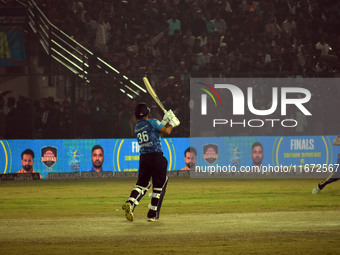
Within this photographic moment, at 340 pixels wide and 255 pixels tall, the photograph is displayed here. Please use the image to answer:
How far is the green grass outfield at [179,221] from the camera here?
11336mm

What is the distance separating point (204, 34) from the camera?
28.6 meters

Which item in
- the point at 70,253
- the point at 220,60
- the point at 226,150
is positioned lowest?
the point at 70,253

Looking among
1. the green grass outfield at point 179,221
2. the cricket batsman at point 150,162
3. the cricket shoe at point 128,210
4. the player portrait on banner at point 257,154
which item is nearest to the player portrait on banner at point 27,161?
the green grass outfield at point 179,221

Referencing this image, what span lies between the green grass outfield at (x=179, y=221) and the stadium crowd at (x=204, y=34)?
600 cm

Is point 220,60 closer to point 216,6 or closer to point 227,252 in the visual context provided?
point 216,6

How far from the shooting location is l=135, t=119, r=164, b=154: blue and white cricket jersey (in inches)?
549

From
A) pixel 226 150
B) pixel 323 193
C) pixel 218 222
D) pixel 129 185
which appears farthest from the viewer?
pixel 226 150

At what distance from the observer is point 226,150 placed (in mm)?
25328

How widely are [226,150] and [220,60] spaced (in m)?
4.27

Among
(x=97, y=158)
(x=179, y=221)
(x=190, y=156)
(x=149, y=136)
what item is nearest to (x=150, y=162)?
(x=149, y=136)

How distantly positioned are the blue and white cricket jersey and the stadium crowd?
38.0 feet

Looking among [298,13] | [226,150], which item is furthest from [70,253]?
[298,13]

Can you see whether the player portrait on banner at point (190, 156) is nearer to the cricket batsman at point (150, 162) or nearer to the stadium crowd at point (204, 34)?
the stadium crowd at point (204, 34)

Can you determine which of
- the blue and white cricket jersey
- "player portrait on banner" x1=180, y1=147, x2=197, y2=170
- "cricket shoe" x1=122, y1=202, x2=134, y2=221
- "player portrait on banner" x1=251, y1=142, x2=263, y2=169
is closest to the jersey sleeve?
the blue and white cricket jersey
